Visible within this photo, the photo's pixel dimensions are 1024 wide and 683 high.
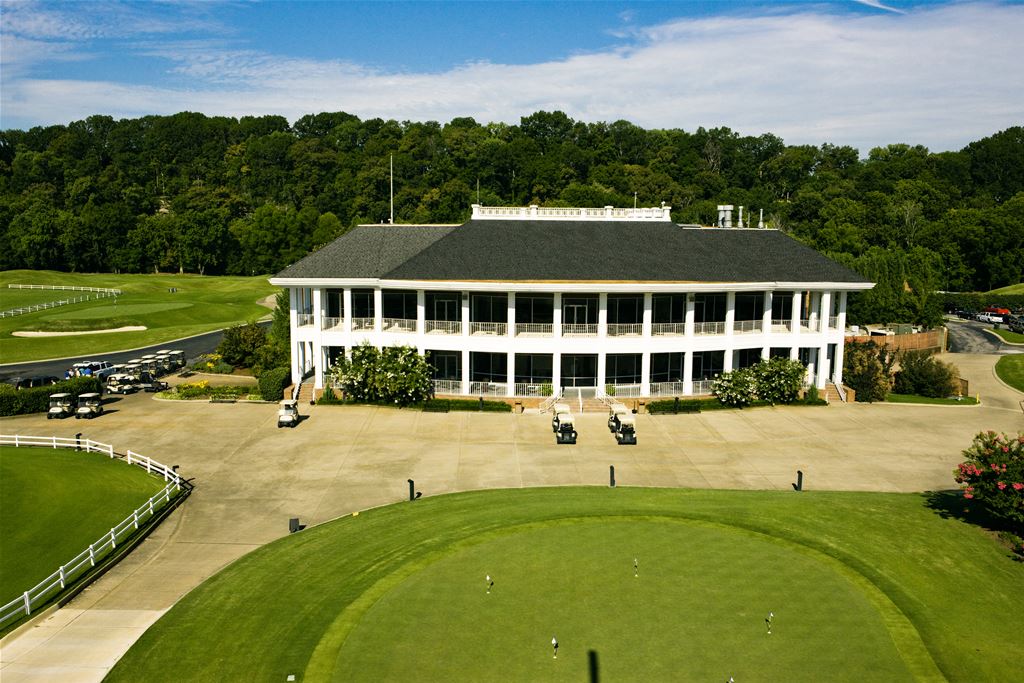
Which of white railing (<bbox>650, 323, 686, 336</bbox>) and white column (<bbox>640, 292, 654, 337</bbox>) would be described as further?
white railing (<bbox>650, 323, 686, 336</bbox>)

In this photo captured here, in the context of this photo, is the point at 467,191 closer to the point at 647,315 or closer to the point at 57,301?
the point at 57,301

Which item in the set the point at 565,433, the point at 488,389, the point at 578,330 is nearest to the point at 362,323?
the point at 488,389

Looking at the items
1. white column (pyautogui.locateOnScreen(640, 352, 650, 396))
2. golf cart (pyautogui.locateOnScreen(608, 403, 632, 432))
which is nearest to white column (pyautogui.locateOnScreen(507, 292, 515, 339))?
white column (pyautogui.locateOnScreen(640, 352, 650, 396))

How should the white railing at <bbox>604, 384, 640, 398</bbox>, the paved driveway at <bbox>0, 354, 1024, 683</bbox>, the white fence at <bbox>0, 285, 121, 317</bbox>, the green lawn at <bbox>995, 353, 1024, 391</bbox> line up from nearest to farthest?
the paved driveway at <bbox>0, 354, 1024, 683</bbox>
the white railing at <bbox>604, 384, 640, 398</bbox>
the green lawn at <bbox>995, 353, 1024, 391</bbox>
the white fence at <bbox>0, 285, 121, 317</bbox>

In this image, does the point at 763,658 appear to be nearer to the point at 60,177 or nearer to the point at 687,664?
the point at 687,664

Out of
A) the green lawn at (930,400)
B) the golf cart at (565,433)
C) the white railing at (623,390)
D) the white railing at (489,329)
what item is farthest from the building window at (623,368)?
the green lawn at (930,400)

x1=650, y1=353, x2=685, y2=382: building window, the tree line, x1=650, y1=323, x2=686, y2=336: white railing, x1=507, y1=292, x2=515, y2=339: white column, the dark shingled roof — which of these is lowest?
x1=650, y1=353, x2=685, y2=382: building window

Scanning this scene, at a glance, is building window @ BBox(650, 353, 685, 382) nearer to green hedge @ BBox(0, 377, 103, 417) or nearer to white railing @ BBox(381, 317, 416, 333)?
white railing @ BBox(381, 317, 416, 333)

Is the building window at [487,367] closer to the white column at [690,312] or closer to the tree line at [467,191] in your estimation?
the white column at [690,312]
